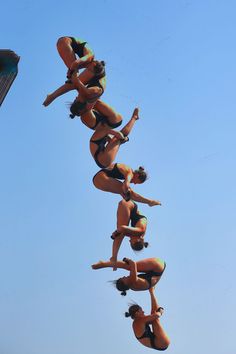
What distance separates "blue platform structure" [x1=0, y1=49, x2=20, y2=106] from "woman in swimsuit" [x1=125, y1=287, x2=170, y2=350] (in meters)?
3.42

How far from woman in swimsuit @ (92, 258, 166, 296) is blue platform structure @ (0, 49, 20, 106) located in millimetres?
2706

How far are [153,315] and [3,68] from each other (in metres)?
3.95

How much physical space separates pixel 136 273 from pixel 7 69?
3293 mm

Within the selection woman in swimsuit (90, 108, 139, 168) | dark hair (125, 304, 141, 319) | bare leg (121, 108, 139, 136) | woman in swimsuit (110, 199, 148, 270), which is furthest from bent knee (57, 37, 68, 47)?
dark hair (125, 304, 141, 319)

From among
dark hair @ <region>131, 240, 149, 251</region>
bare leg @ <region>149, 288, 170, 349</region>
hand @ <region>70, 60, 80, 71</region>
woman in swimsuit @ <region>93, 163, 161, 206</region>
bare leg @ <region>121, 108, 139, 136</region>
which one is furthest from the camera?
bare leg @ <region>121, 108, 139, 136</region>

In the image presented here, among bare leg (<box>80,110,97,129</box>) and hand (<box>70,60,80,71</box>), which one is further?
bare leg (<box>80,110,97,129</box>)

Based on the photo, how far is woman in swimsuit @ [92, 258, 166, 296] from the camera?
7.78 meters

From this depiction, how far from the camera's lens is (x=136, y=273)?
7.80m

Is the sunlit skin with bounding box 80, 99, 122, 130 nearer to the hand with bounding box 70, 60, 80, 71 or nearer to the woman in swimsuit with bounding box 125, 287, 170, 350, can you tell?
the hand with bounding box 70, 60, 80, 71

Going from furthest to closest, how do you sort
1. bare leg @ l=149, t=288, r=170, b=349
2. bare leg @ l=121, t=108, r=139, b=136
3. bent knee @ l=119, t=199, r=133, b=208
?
bare leg @ l=121, t=108, r=139, b=136
bent knee @ l=119, t=199, r=133, b=208
bare leg @ l=149, t=288, r=170, b=349

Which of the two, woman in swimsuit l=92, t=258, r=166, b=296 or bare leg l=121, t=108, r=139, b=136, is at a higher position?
bare leg l=121, t=108, r=139, b=136

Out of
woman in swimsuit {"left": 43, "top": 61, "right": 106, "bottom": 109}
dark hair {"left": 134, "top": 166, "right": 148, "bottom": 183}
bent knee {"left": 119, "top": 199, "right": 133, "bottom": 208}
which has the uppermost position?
woman in swimsuit {"left": 43, "top": 61, "right": 106, "bottom": 109}

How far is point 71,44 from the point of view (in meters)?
8.16

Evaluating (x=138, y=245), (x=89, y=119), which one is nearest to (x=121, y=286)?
(x=138, y=245)
